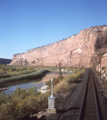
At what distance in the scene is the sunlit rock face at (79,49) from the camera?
220 feet

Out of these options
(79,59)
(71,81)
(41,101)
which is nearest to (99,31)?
(79,59)

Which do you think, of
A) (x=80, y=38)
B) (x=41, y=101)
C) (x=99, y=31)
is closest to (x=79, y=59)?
(x=80, y=38)

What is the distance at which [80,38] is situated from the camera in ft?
243

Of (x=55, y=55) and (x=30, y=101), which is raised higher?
(x=55, y=55)

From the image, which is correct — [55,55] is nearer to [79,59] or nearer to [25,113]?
[79,59]

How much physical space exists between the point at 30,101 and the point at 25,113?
0.89 metres

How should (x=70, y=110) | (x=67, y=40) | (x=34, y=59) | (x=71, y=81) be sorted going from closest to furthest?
(x=70, y=110)
(x=71, y=81)
(x=67, y=40)
(x=34, y=59)

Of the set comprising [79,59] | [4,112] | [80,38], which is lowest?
[4,112]

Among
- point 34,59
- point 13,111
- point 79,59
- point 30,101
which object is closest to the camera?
point 13,111

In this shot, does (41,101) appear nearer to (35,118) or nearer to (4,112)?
(35,118)

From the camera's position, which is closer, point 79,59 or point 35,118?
point 35,118

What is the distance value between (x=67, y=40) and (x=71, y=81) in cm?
6638

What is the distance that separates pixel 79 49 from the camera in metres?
71.3

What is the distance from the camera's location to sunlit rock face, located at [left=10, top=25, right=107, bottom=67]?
220 ft
